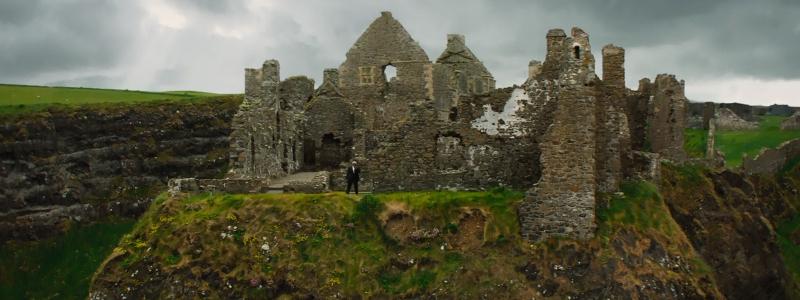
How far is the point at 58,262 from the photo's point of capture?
4725 centimetres

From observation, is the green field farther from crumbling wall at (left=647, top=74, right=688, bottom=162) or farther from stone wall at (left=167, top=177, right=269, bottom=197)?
stone wall at (left=167, top=177, right=269, bottom=197)

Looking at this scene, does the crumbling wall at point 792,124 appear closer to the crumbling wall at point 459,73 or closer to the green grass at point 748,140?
the green grass at point 748,140

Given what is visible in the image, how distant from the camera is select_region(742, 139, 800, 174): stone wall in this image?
46.8m

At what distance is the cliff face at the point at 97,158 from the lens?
169 ft

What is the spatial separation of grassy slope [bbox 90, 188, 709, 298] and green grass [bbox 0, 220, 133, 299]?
17.2m

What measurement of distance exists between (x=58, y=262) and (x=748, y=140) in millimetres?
40372

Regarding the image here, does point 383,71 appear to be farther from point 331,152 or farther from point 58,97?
point 58,97

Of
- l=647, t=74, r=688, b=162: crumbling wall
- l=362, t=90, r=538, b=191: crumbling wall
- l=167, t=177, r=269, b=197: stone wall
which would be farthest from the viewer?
l=647, t=74, r=688, b=162: crumbling wall

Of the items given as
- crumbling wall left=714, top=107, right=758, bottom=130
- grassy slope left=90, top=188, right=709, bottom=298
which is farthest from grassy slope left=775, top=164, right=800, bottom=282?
grassy slope left=90, top=188, right=709, bottom=298

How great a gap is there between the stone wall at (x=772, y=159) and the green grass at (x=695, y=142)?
2328 millimetres

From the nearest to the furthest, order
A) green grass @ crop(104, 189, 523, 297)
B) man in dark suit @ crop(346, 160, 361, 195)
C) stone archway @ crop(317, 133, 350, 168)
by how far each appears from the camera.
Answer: green grass @ crop(104, 189, 523, 297) < man in dark suit @ crop(346, 160, 361, 195) < stone archway @ crop(317, 133, 350, 168)

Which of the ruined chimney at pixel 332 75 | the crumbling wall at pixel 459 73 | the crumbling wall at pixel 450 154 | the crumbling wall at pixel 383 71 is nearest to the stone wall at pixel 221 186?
the crumbling wall at pixel 450 154

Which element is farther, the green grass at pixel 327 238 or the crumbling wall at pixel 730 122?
the crumbling wall at pixel 730 122

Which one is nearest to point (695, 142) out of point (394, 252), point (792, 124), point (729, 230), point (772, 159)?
point (772, 159)
